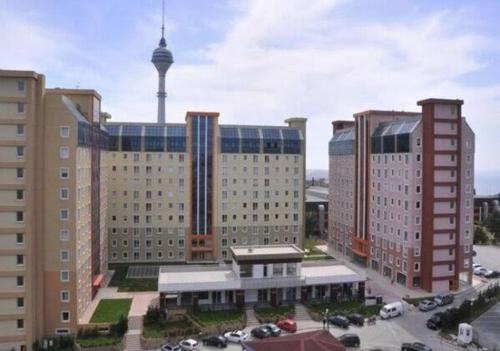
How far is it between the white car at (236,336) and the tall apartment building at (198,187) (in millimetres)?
28169

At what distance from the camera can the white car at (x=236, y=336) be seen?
123 ft

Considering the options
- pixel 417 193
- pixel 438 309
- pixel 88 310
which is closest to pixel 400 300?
pixel 438 309

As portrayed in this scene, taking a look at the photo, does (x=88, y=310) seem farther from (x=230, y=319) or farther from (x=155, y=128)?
(x=155, y=128)

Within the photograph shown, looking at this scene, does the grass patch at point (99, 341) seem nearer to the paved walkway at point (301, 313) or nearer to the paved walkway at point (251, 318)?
the paved walkway at point (251, 318)

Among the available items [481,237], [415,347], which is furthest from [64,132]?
[481,237]

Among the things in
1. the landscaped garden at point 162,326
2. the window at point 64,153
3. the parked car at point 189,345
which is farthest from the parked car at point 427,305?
the window at point 64,153

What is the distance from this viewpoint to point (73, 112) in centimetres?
3772

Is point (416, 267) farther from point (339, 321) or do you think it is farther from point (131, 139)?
point (131, 139)

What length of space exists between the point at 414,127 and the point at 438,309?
62.3 feet

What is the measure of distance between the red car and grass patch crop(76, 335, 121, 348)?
43.2ft

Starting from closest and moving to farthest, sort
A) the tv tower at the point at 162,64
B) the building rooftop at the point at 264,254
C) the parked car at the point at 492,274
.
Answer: the building rooftop at the point at 264,254
the parked car at the point at 492,274
the tv tower at the point at 162,64

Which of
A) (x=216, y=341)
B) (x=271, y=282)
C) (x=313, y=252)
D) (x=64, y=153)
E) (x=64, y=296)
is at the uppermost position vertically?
(x=64, y=153)

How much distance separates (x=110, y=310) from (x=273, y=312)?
14.8 meters

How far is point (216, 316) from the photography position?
42.4 m
